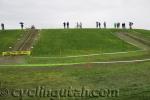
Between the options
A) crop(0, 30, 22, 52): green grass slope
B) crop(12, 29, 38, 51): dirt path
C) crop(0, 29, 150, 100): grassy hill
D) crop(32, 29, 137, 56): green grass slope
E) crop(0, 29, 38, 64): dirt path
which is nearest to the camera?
crop(0, 29, 150, 100): grassy hill

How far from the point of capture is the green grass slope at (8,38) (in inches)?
2363

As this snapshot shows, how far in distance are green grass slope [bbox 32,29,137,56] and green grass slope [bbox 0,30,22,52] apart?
4.84m

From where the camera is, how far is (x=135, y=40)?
65.8 metres

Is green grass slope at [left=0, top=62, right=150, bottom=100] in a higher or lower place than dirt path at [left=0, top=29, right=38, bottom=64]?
lower

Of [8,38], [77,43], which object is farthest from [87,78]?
[8,38]

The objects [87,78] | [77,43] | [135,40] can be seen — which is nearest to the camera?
[87,78]

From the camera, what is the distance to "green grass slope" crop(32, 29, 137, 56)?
55938mm

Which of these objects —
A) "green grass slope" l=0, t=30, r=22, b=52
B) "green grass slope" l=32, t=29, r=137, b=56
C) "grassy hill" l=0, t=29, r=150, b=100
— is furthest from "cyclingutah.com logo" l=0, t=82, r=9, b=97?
"green grass slope" l=0, t=30, r=22, b=52

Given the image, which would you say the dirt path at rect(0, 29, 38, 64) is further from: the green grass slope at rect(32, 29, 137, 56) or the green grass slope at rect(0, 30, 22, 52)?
the green grass slope at rect(32, 29, 137, 56)

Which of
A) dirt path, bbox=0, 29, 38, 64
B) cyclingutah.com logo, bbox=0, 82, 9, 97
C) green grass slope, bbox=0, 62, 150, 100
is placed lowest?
cyclingutah.com logo, bbox=0, 82, 9, 97

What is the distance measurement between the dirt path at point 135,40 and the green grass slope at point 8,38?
2108 cm

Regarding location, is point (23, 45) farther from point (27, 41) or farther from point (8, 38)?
point (8, 38)

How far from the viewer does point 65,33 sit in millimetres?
72562

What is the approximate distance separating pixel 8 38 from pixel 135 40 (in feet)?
79.7
